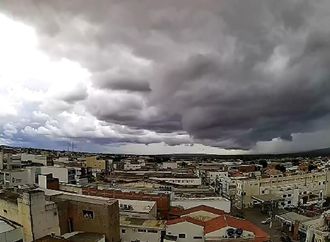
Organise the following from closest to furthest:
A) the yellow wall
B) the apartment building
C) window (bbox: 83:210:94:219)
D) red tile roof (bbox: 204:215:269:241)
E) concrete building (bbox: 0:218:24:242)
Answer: concrete building (bbox: 0:218:24:242) → window (bbox: 83:210:94:219) → red tile roof (bbox: 204:215:269:241) → the apartment building → the yellow wall

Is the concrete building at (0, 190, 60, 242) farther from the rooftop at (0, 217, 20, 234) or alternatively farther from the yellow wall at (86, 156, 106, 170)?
the yellow wall at (86, 156, 106, 170)

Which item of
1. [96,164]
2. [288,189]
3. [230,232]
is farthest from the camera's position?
[96,164]

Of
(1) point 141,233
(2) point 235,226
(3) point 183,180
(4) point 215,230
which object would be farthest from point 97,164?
(2) point 235,226

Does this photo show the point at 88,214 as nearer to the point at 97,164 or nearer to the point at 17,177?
the point at 17,177

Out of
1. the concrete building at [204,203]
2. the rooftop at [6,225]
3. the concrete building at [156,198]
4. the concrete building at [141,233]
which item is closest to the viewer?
the rooftop at [6,225]

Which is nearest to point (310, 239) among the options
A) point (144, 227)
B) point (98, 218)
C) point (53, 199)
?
point (144, 227)

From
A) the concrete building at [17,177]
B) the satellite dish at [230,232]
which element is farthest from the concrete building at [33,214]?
the concrete building at [17,177]

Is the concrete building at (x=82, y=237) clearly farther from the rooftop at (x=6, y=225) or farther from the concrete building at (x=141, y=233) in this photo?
the concrete building at (x=141, y=233)

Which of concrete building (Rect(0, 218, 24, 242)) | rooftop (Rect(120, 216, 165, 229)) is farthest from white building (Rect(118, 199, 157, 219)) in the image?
concrete building (Rect(0, 218, 24, 242))

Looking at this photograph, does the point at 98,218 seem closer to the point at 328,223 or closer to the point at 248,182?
the point at 328,223
